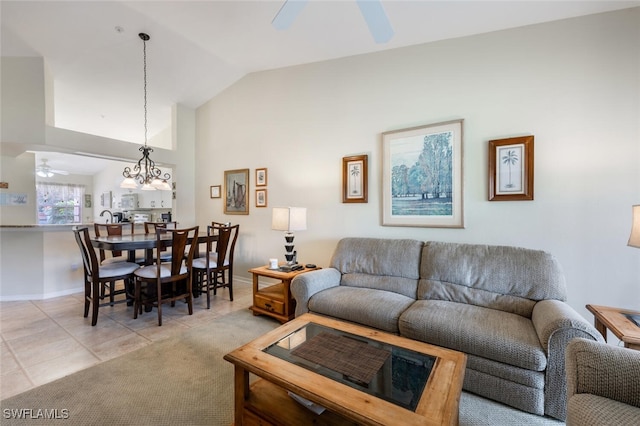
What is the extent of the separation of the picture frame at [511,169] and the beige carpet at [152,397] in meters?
1.70

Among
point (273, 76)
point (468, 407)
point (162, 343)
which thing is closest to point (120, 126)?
point (273, 76)

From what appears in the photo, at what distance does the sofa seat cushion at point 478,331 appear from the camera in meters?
1.52

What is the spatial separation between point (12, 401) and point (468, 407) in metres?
2.81

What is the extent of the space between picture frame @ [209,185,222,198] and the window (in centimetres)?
574

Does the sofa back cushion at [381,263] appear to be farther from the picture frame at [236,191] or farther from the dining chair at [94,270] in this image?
the dining chair at [94,270]

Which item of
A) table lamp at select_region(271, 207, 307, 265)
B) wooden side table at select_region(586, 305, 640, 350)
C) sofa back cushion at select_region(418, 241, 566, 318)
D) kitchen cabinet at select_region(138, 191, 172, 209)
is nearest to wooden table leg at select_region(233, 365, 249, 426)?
sofa back cushion at select_region(418, 241, 566, 318)

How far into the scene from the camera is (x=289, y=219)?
2.96 m

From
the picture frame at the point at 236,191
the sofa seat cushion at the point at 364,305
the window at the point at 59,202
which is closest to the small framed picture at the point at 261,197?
the picture frame at the point at 236,191

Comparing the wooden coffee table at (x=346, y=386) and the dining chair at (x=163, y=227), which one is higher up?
the dining chair at (x=163, y=227)

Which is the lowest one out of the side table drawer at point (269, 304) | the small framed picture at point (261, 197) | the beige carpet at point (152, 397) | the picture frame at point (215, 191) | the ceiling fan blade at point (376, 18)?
the beige carpet at point (152, 397)

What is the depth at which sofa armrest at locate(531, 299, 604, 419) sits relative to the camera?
1.43 metres

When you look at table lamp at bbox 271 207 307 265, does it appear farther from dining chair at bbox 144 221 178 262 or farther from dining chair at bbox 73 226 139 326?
dining chair at bbox 73 226 139 326

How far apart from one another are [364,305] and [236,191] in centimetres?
305

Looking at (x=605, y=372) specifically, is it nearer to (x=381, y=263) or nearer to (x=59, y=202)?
(x=381, y=263)
